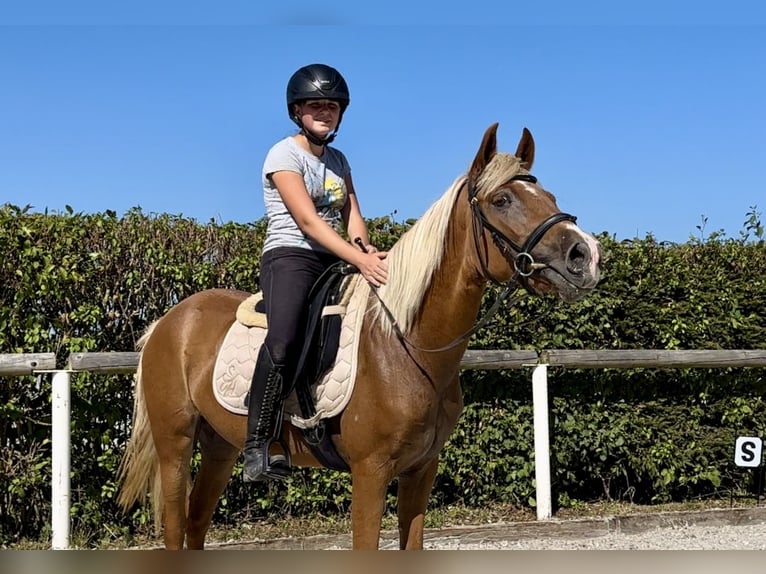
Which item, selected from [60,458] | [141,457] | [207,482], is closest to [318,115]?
[207,482]

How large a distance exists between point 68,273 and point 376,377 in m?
3.34

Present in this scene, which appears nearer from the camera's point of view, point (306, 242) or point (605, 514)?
point (306, 242)

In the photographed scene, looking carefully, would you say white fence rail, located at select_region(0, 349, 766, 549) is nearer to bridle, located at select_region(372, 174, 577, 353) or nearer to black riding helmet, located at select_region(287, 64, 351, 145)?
black riding helmet, located at select_region(287, 64, 351, 145)

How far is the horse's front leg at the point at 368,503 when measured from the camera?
11.3 feet

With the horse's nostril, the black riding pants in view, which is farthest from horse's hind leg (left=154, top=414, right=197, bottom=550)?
the horse's nostril

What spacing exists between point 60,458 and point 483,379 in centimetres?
354

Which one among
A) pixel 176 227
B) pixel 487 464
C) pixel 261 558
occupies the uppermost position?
pixel 176 227

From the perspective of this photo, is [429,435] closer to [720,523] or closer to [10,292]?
[10,292]

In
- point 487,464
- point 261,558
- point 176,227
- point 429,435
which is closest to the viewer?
point 261,558

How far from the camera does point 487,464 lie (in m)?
7.14

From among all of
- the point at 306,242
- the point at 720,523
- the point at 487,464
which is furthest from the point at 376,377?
the point at 720,523

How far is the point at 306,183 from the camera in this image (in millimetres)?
3908

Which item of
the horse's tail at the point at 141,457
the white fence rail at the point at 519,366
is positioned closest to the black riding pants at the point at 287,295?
the horse's tail at the point at 141,457

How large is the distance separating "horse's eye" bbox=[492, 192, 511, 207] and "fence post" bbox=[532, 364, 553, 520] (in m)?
3.82
